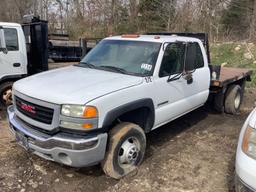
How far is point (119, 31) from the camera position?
23.6 m

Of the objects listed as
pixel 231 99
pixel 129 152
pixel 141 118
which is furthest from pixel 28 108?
pixel 231 99

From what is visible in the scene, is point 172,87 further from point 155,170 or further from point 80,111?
point 80,111

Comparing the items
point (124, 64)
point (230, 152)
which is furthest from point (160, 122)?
point (230, 152)

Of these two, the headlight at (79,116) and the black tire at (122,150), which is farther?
the black tire at (122,150)

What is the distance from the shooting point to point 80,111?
10.6ft

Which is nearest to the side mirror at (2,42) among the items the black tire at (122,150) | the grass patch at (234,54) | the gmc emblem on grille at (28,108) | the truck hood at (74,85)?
the truck hood at (74,85)

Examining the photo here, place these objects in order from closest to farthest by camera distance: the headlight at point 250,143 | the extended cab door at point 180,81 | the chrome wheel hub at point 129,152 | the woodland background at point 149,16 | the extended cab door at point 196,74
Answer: the headlight at point 250,143 → the chrome wheel hub at point 129,152 → the extended cab door at point 180,81 → the extended cab door at point 196,74 → the woodland background at point 149,16

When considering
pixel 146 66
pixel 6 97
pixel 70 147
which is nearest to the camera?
pixel 70 147

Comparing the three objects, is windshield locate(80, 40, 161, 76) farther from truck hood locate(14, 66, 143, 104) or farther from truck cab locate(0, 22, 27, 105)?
truck cab locate(0, 22, 27, 105)

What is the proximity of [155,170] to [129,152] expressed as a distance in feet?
1.76

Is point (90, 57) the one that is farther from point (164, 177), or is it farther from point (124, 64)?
point (164, 177)

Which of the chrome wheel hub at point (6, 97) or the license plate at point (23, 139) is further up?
the license plate at point (23, 139)

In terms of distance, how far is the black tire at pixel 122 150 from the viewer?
3.57 meters

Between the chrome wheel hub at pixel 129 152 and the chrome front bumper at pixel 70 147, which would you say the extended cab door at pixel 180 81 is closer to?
the chrome wheel hub at pixel 129 152
